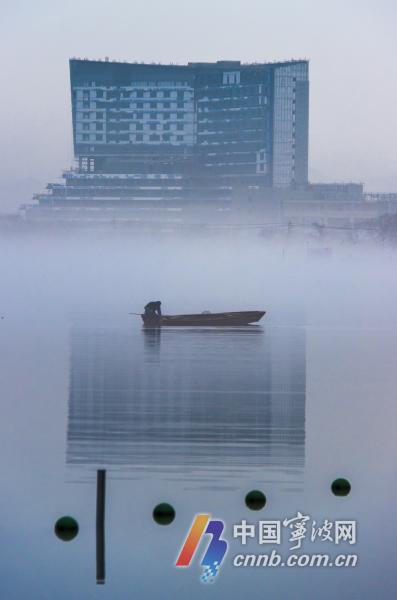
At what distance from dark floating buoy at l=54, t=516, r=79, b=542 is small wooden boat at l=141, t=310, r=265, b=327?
2991 centimetres

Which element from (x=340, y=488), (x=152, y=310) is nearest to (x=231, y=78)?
(x=152, y=310)

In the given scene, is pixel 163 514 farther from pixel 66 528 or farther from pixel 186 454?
pixel 186 454

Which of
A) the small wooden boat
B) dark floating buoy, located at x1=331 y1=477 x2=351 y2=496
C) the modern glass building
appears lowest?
the small wooden boat

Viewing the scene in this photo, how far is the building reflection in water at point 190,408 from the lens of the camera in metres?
13.9

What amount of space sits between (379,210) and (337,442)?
100m

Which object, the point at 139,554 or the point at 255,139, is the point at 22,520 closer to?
the point at 139,554

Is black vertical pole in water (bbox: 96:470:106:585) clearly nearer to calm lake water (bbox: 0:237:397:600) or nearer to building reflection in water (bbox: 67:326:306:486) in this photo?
calm lake water (bbox: 0:237:397:600)

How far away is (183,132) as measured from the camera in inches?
5118

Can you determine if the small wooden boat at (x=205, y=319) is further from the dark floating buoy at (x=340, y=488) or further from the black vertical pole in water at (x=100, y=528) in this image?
the black vertical pole in water at (x=100, y=528)

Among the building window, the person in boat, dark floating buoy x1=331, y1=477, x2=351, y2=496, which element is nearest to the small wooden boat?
the person in boat

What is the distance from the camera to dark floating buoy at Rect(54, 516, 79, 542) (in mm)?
9938

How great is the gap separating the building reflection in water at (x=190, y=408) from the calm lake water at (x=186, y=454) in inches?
1.5

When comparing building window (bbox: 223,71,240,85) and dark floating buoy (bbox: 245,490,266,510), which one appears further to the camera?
building window (bbox: 223,71,240,85)

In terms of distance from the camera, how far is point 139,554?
1016 centimetres
